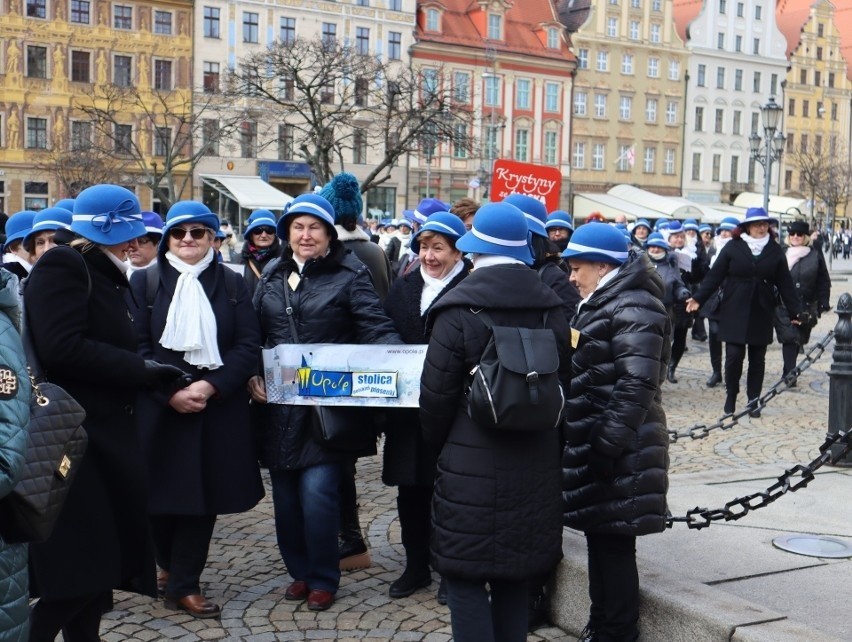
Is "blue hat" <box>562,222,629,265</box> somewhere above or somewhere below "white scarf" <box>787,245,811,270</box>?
above

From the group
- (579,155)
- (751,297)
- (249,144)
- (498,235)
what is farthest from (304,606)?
(579,155)

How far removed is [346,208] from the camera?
6.13 m

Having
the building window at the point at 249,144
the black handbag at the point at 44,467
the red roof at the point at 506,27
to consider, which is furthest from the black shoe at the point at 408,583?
the red roof at the point at 506,27

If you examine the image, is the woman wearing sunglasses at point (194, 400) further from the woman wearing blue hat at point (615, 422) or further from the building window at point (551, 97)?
the building window at point (551, 97)

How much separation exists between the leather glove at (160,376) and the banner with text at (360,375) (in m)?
0.69

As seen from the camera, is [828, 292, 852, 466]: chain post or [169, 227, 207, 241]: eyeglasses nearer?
[169, 227, 207, 241]: eyeglasses

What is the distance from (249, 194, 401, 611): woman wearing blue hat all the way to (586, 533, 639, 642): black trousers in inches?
53.8

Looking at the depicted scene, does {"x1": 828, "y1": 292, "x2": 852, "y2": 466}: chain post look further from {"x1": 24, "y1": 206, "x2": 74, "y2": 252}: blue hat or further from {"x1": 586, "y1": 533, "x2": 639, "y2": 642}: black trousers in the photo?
{"x1": 24, "y1": 206, "x2": 74, "y2": 252}: blue hat

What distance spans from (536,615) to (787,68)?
75410mm

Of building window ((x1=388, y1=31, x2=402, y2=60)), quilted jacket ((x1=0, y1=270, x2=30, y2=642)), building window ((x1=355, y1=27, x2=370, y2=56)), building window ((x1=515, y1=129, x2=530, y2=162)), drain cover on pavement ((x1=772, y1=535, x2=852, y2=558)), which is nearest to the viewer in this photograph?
quilted jacket ((x1=0, y1=270, x2=30, y2=642))

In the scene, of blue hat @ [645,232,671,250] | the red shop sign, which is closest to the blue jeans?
the red shop sign

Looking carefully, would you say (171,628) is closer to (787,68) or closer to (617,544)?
(617,544)

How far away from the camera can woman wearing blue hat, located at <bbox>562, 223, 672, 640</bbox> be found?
404 cm

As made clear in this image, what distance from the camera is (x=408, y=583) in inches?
203
